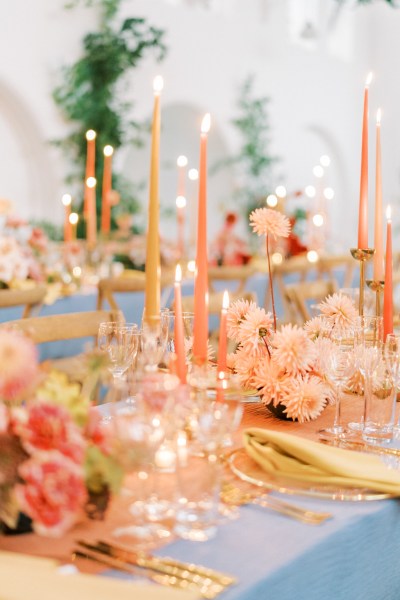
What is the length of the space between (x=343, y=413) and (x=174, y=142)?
25.4 feet

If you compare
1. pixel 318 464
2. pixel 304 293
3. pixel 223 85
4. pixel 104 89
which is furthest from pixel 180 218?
pixel 223 85

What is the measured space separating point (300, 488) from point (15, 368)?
48 centimetres

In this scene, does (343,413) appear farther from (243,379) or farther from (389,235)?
(389,235)

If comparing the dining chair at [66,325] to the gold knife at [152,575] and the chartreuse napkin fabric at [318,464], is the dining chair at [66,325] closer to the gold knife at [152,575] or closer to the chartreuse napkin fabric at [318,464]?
the chartreuse napkin fabric at [318,464]

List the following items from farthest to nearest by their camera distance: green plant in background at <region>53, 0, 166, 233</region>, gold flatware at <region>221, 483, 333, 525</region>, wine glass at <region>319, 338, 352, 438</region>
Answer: green plant in background at <region>53, 0, 166, 233</region> < wine glass at <region>319, 338, 352, 438</region> < gold flatware at <region>221, 483, 333, 525</region>

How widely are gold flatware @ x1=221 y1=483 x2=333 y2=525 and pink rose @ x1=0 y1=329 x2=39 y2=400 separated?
13.7 inches

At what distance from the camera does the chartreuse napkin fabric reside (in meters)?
1.31

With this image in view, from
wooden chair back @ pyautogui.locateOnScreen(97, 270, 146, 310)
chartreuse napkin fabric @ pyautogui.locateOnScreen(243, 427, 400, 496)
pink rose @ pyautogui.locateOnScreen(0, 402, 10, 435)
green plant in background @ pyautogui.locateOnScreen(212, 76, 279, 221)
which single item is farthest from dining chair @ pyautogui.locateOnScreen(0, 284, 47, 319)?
green plant in background @ pyautogui.locateOnScreen(212, 76, 279, 221)

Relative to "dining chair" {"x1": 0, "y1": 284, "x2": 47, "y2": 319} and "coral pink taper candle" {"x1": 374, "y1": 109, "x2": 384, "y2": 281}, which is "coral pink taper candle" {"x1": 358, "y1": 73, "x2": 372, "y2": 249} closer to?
"coral pink taper candle" {"x1": 374, "y1": 109, "x2": 384, "y2": 281}

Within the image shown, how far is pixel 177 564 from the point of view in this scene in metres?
1.02

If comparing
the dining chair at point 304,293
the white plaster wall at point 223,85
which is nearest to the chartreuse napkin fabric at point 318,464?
the dining chair at point 304,293

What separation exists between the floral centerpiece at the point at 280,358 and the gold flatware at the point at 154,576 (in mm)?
668

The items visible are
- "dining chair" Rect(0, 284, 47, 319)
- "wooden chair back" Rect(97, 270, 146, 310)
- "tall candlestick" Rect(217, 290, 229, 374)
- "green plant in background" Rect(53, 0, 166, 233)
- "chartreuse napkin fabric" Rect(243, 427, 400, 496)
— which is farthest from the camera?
"green plant in background" Rect(53, 0, 166, 233)

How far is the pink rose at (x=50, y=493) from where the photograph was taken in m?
0.97
